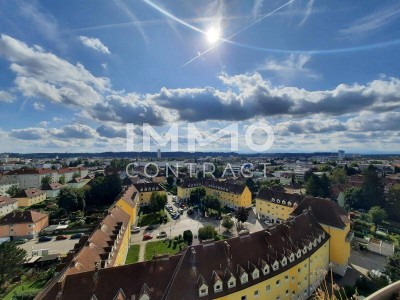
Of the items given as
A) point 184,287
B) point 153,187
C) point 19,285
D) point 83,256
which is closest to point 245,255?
point 184,287

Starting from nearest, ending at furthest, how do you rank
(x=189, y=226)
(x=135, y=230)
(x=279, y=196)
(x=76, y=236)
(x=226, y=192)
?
(x=76, y=236)
(x=135, y=230)
(x=189, y=226)
(x=279, y=196)
(x=226, y=192)

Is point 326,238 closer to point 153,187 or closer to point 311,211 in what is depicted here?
point 311,211

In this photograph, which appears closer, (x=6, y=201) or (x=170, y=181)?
(x=6, y=201)

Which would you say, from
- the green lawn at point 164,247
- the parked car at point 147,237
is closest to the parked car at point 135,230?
the parked car at point 147,237

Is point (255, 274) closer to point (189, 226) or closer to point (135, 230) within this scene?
point (189, 226)

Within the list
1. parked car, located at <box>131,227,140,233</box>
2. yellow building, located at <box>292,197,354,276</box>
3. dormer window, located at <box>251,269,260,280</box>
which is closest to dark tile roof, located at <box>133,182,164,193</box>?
parked car, located at <box>131,227,140,233</box>

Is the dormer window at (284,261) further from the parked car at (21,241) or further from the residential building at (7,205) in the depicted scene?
the residential building at (7,205)

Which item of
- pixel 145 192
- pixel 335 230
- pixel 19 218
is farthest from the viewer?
pixel 145 192

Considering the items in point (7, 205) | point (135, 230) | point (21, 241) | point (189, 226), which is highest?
point (7, 205)

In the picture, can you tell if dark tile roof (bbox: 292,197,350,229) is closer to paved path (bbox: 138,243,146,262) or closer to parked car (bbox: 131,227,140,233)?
paved path (bbox: 138,243,146,262)

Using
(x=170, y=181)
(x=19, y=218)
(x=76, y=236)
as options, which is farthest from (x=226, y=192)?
(x=19, y=218)
